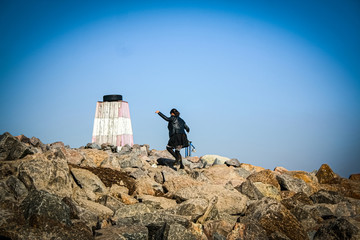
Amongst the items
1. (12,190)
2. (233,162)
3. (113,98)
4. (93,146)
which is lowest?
(12,190)

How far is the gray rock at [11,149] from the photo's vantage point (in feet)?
28.9

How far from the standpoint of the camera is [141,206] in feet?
23.6

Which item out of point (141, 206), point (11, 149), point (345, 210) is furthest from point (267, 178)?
point (11, 149)

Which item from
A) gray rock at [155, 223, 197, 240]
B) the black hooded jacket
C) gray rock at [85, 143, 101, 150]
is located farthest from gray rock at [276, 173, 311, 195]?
gray rock at [85, 143, 101, 150]

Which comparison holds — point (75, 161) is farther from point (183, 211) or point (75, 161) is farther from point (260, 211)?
point (260, 211)

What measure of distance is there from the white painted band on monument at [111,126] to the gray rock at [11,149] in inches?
290

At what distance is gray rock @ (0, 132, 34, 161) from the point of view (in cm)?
880

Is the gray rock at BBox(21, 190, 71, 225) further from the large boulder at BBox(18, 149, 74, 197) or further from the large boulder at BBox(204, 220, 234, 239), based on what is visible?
the large boulder at BBox(204, 220, 234, 239)

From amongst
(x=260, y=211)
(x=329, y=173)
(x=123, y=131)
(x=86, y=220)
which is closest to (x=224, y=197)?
(x=260, y=211)

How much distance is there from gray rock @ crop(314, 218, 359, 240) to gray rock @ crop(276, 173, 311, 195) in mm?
4023

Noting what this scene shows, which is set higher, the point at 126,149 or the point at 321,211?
the point at 126,149

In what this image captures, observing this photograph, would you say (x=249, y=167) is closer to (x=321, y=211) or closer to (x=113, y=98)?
(x=321, y=211)

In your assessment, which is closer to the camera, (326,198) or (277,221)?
(277,221)

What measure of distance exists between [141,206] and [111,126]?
9.77m
